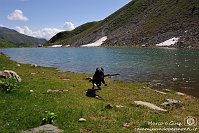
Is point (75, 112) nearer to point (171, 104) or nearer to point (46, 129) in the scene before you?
point (46, 129)

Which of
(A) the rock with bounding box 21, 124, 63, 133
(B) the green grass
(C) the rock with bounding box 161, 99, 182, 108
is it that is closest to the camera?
(A) the rock with bounding box 21, 124, 63, 133

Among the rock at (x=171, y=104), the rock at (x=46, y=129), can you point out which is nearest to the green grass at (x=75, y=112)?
the rock at (x=46, y=129)

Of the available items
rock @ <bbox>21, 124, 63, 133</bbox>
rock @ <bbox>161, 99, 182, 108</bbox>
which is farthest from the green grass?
rock @ <bbox>161, 99, 182, 108</bbox>

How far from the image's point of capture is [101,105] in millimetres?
22234

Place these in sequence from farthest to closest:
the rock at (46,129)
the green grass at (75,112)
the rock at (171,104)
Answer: the rock at (171,104) → the green grass at (75,112) → the rock at (46,129)

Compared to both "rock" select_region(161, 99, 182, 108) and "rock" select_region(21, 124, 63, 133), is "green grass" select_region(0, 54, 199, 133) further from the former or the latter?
"rock" select_region(161, 99, 182, 108)

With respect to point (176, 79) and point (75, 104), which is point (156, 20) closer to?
point (176, 79)

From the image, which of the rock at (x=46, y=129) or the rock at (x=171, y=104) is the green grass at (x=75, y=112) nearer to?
the rock at (x=46, y=129)

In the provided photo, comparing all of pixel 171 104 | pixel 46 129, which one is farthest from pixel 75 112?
pixel 171 104

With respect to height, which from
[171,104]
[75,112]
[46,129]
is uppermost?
[75,112]

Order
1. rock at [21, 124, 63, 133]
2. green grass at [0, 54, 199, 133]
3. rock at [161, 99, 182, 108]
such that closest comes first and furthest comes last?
1. rock at [21, 124, 63, 133]
2. green grass at [0, 54, 199, 133]
3. rock at [161, 99, 182, 108]

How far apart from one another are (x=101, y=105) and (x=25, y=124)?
657cm

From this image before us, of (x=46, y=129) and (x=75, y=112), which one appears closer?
(x=46, y=129)

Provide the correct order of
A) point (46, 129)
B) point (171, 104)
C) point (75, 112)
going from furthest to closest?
point (171, 104) → point (75, 112) → point (46, 129)
